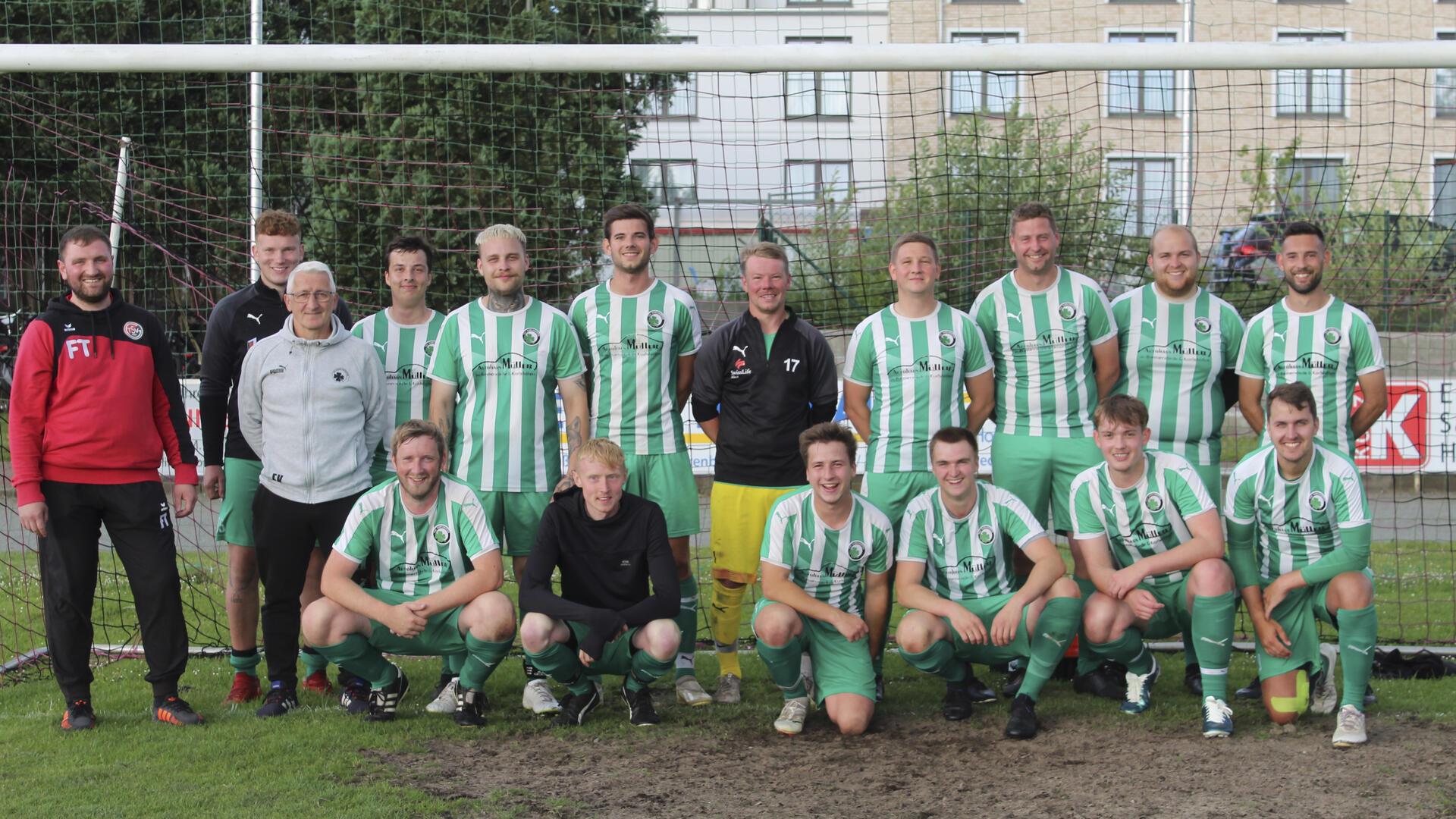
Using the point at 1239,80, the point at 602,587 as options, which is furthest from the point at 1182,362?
the point at 1239,80

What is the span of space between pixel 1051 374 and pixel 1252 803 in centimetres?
194

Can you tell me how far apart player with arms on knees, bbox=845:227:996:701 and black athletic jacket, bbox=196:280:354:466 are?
2.33 meters

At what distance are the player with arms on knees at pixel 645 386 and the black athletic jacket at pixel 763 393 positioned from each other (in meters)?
0.16

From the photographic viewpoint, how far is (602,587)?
4.62 meters

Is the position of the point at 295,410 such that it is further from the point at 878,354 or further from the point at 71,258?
the point at 878,354

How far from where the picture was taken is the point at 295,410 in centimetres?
473

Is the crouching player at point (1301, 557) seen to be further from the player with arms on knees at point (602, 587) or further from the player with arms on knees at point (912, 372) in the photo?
the player with arms on knees at point (602, 587)

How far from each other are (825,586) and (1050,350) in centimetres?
136

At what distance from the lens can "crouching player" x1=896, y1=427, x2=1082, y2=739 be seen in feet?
15.0

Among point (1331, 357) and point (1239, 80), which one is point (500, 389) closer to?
point (1331, 357)

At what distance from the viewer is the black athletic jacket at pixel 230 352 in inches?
195

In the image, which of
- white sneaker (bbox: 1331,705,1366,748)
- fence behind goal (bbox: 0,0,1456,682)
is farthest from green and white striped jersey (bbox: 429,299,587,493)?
white sneaker (bbox: 1331,705,1366,748)

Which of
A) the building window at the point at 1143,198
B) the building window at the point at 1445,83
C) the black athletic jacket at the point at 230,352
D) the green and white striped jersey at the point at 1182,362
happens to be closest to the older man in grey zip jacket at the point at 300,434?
the black athletic jacket at the point at 230,352

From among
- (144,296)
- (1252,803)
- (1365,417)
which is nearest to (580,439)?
(1252,803)
